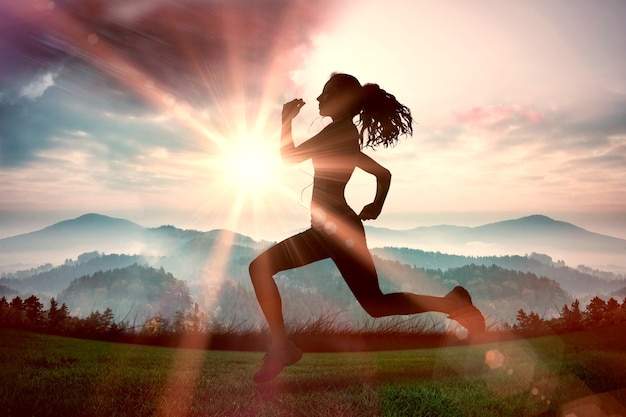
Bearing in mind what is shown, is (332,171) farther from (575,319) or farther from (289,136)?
(575,319)

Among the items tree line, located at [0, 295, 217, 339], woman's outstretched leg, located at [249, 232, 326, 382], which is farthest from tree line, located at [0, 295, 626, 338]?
woman's outstretched leg, located at [249, 232, 326, 382]

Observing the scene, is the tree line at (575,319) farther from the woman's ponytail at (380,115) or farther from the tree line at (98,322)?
the woman's ponytail at (380,115)

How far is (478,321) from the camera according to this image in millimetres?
6012

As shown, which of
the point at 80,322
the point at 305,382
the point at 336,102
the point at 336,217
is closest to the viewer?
the point at 336,217

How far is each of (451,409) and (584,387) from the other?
2.02 m

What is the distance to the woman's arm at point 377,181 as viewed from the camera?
17.6 feet

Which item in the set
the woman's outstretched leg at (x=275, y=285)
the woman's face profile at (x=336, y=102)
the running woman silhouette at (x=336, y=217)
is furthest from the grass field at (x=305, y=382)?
the woman's face profile at (x=336, y=102)

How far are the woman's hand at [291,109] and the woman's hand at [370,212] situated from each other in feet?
3.82

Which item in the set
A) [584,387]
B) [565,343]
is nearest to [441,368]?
[584,387]

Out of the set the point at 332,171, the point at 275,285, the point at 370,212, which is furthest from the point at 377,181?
the point at 275,285

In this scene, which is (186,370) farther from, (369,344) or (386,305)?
(369,344)

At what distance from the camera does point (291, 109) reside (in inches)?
210

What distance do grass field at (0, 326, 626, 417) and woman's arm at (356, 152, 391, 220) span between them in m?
1.75

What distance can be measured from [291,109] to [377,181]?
112 cm
